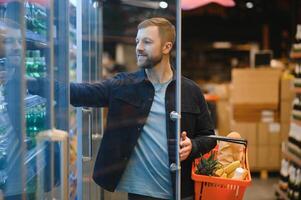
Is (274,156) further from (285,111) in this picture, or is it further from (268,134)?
(285,111)

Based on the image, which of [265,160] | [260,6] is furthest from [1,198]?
[260,6]

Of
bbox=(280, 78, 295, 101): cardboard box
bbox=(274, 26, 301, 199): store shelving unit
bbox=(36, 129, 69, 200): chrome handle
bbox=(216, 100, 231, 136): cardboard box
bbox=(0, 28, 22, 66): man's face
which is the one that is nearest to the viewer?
bbox=(0, 28, 22, 66): man's face

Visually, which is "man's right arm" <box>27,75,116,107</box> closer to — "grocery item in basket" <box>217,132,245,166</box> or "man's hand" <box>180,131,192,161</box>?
"man's hand" <box>180,131,192,161</box>

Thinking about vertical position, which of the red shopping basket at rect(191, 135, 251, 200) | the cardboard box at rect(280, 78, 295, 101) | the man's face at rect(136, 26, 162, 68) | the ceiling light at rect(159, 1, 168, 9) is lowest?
the red shopping basket at rect(191, 135, 251, 200)

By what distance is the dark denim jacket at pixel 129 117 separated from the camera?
226cm

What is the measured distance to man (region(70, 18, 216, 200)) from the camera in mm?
2244

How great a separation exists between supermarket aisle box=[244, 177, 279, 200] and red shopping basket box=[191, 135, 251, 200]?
141 inches

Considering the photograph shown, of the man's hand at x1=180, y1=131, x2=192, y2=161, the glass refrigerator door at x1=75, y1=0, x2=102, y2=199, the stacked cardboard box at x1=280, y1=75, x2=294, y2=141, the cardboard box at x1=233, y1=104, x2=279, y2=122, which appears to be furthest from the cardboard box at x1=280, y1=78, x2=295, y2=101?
the man's hand at x1=180, y1=131, x2=192, y2=161

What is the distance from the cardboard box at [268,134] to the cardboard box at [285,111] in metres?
0.13

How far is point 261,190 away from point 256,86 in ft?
5.05

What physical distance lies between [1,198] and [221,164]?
1.19 meters

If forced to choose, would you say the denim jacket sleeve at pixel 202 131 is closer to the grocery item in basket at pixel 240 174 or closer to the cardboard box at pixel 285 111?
the grocery item in basket at pixel 240 174

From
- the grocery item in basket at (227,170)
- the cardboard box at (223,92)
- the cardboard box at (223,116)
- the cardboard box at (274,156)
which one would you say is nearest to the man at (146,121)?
the grocery item in basket at (227,170)

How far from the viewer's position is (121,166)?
2.28 metres
